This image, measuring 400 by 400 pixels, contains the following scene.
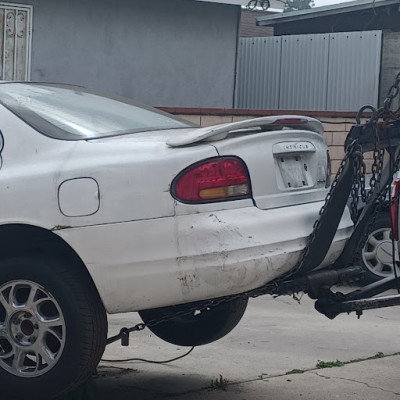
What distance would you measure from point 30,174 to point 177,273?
0.88 m

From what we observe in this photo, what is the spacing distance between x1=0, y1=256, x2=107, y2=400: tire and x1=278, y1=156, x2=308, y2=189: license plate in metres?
1.11

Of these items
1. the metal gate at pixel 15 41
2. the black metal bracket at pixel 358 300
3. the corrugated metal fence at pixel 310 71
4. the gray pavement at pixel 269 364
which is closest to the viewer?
the black metal bracket at pixel 358 300

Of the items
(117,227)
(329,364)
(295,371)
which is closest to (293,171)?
(117,227)

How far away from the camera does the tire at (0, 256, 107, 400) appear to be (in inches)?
191

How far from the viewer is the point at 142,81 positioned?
15.0m

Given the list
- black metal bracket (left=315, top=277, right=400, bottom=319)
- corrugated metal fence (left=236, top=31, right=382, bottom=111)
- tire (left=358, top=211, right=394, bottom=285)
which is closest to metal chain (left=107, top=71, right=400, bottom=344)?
black metal bracket (left=315, top=277, right=400, bottom=319)

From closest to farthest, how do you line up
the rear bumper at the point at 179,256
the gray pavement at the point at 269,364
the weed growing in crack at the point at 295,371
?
1. the rear bumper at the point at 179,256
2. the gray pavement at the point at 269,364
3. the weed growing in crack at the point at 295,371

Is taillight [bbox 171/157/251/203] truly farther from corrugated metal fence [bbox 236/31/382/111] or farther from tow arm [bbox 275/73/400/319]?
corrugated metal fence [bbox 236/31/382/111]

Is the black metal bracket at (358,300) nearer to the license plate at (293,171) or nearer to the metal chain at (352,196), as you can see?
the metal chain at (352,196)

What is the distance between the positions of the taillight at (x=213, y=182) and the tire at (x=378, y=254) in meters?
4.54

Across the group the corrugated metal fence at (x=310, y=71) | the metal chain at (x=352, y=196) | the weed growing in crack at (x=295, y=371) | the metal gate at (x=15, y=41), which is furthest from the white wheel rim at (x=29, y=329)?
the corrugated metal fence at (x=310, y=71)

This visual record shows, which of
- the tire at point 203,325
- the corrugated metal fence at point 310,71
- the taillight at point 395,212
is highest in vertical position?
the corrugated metal fence at point 310,71

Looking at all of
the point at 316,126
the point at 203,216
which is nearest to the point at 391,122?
the point at 316,126

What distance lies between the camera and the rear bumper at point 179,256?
4746mm
